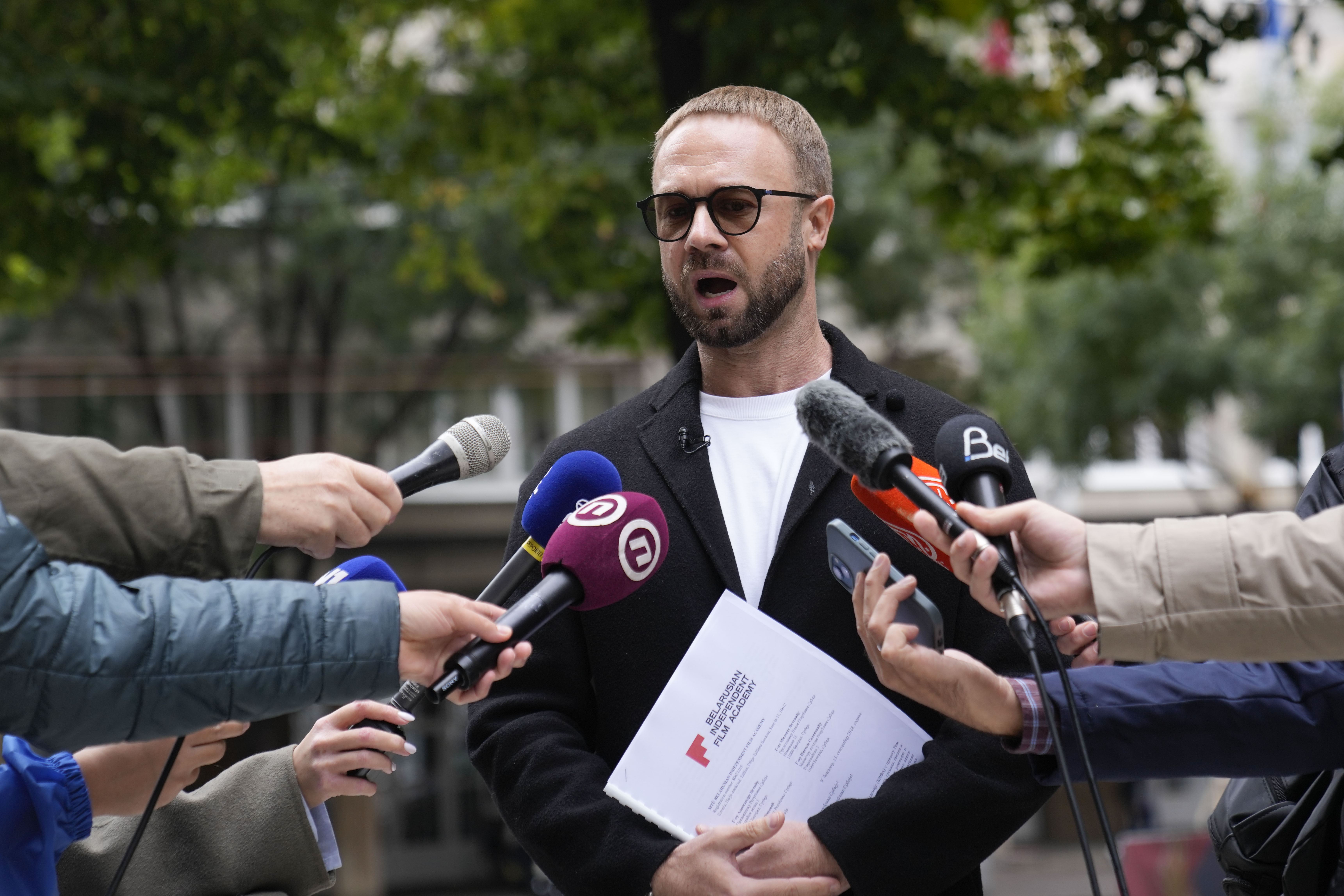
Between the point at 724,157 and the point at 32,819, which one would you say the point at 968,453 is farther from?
the point at 32,819

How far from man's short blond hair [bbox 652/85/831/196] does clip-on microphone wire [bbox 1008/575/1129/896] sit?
1275mm

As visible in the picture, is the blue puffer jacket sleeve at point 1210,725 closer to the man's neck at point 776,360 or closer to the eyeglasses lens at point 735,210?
the man's neck at point 776,360

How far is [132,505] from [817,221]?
173 centimetres

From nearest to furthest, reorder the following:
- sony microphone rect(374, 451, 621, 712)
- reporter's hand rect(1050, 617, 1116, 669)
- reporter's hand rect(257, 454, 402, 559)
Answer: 1. reporter's hand rect(257, 454, 402, 559)
2. sony microphone rect(374, 451, 621, 712)
3. reporter's hand rect(1050, 617, 1116, 669)

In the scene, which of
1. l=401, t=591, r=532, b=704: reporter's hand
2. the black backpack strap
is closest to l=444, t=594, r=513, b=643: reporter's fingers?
l=401, t=591, r=532, b=704: reporter's hand

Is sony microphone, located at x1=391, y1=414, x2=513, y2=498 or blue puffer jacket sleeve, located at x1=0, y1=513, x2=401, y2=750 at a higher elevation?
sony microphone, located at x1=391, y1=414, x2=513, y2=498

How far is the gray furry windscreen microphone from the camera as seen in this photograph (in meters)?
2.18

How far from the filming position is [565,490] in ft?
8.38

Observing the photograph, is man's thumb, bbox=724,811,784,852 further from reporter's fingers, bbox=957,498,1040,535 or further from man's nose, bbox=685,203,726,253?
man's nose, bbox=685,203,726,253

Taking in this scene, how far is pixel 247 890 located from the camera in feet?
9.14

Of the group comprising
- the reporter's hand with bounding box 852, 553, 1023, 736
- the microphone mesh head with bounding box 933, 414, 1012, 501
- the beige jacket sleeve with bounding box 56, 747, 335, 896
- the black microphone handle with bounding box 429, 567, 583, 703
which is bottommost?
the beige jacket sleeve with bounding box 56, 747, 335, 896

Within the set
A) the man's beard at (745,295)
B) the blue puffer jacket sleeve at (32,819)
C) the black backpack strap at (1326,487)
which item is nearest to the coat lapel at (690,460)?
the man's beard at (745,295)

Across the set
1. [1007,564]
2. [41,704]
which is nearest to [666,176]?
[1007,564]

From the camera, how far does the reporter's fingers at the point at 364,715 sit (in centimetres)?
247
